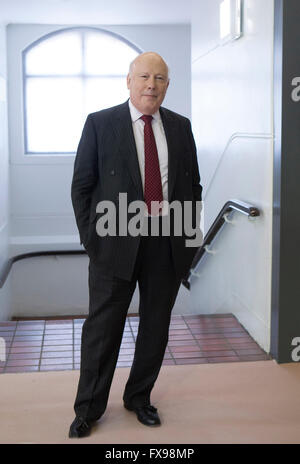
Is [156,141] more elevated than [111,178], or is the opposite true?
[156,141]

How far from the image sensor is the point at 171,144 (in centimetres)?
288

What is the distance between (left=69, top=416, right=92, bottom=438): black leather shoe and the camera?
9.45ft

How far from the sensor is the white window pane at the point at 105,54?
8531mm

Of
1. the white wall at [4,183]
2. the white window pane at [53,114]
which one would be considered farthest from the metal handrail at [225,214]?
the white window pane at [53,114]

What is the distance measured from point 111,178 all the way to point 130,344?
171cm

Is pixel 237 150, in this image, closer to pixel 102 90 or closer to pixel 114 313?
pixel 114 313

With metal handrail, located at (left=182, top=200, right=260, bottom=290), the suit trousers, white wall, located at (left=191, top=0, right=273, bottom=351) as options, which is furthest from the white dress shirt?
metal handrail, located at (left=182, top=200, right=260, bottom=290)

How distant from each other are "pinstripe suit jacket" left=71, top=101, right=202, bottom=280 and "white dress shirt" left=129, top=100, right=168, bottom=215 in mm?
33

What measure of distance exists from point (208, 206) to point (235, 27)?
1700mm

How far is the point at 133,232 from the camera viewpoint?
2828 mm

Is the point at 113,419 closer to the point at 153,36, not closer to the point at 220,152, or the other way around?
the point at 220,152

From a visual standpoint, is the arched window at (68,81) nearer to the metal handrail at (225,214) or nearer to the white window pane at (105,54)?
the white window pane at (105,54)

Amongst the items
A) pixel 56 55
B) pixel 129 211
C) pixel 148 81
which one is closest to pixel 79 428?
pixel 129 211

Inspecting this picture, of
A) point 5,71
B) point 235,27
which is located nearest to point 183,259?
point 235,27
